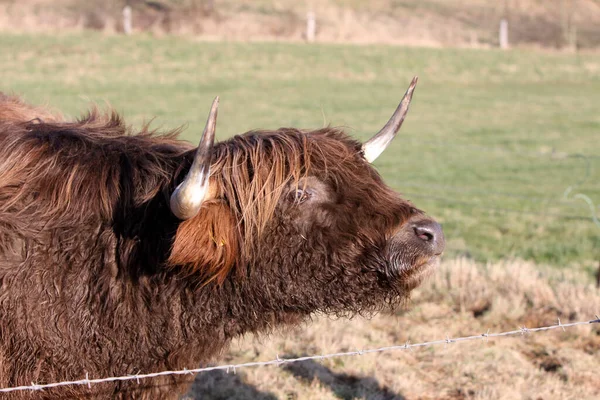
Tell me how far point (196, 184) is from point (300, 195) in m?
0.67

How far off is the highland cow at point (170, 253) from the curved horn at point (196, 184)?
28cm

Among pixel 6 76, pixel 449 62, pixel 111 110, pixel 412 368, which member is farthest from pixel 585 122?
pixel 111 110

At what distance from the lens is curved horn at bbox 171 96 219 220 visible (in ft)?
10.2

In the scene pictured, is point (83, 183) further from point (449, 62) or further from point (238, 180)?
point (449, 62)

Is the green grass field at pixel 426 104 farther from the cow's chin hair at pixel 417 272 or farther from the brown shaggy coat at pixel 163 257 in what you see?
the brown shaggy coat at pixel 163 257

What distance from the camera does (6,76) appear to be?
2956 centimetres

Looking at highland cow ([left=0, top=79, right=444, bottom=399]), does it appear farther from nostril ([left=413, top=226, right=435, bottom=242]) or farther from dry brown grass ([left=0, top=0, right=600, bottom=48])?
dry brown grass ([left=0, top=0, right=600, bottom=48])

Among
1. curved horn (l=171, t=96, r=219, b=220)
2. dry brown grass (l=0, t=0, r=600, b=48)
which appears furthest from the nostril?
dry brown grass (l=0, t=0, r=600, b=48)

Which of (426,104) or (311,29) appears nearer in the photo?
(426,104)

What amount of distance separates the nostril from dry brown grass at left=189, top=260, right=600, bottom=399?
1640 millimetres

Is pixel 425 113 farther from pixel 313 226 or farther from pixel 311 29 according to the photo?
pixel 313 226

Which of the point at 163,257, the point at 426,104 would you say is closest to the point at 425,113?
the point at 426,104

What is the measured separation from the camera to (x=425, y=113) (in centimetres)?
2736

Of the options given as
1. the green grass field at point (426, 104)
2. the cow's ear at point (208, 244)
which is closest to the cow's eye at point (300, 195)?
the cow's ear at point (208, 244)
